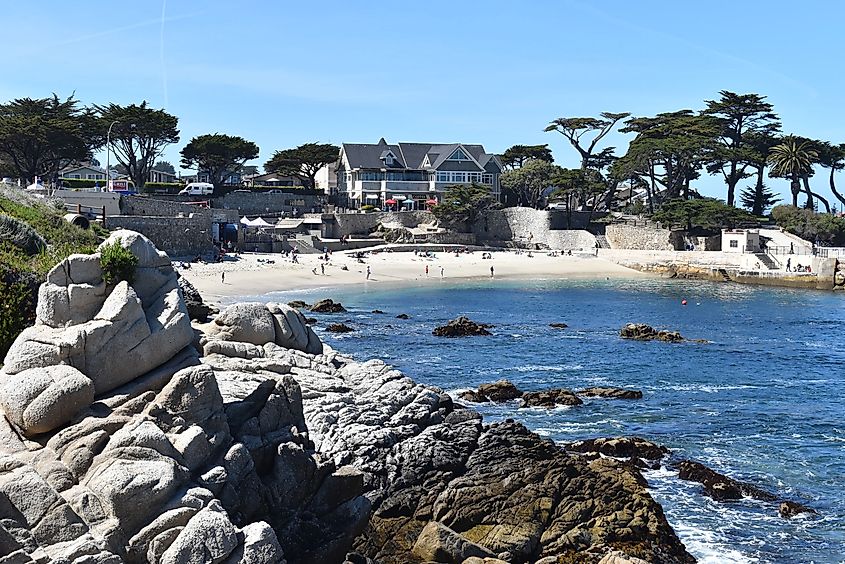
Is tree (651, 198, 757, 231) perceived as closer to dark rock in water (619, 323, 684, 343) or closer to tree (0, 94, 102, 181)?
dark rock in water (619, 323, 684, 343)

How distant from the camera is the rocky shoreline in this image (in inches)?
415

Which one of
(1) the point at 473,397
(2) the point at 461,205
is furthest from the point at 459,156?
(1) the point at 473,397

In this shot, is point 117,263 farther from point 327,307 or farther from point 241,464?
point 327,307

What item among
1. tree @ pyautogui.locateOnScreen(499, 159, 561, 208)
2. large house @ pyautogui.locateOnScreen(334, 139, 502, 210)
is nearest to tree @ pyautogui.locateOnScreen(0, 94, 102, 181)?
large house @ pyautogui.locateOnScreen(334, 139, 502, 210)

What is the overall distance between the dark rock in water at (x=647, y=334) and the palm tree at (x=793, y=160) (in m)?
51.6

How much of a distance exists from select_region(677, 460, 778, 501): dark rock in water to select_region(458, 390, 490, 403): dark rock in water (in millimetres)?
8217

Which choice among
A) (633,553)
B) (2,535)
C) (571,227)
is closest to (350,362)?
(633,553)

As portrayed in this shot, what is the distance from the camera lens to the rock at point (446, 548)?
48.0 ft

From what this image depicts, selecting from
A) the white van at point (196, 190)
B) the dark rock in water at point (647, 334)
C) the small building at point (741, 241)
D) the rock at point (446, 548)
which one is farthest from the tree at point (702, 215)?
the rock at point (446, 548)

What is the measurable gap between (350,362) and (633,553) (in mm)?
12166

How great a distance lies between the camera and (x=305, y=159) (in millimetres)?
102375

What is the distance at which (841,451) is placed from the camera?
2377cm

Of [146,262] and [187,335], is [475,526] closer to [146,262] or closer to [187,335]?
[187,335]

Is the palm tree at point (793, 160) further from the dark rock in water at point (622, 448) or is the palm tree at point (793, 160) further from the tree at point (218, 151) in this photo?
the dark rock in water at point (622, 448)
